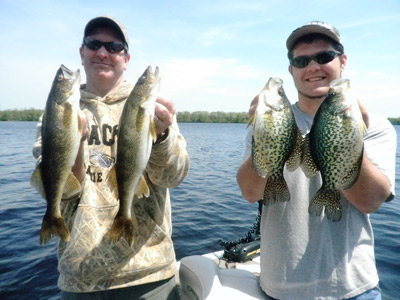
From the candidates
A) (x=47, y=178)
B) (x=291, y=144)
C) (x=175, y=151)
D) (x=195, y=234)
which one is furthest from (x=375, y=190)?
(x=195, y=234)

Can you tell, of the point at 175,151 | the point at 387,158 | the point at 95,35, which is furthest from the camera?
the point at 95,35

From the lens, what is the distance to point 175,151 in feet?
10.6

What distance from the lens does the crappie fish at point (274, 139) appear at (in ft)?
8.20

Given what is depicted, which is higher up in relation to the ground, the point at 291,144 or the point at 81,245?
the point at 291,144

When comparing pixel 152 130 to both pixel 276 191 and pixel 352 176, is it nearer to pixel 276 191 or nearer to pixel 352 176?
pixel 276 191

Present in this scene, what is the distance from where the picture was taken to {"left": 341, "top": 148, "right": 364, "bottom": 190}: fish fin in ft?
7.97

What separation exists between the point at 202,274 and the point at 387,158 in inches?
87.5

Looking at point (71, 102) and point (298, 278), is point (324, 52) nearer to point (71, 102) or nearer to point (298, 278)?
point (298, 278)

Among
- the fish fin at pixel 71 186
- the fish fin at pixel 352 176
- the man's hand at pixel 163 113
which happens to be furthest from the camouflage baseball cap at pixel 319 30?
the fish fin at pixel 71 186

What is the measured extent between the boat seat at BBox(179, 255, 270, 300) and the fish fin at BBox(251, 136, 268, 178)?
1.30 meters

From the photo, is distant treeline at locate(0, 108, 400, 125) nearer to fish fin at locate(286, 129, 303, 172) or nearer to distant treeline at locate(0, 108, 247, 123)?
distant treeline at locate(0, 108, 247, 123)

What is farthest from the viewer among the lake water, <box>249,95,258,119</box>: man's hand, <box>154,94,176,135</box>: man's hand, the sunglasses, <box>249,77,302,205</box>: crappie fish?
the lake water

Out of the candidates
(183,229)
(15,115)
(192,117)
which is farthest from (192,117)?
(183,229)

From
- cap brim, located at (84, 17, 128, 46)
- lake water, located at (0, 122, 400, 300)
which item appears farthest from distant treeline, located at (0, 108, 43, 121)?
cap brim, located at (84, 17, 128, 46)
